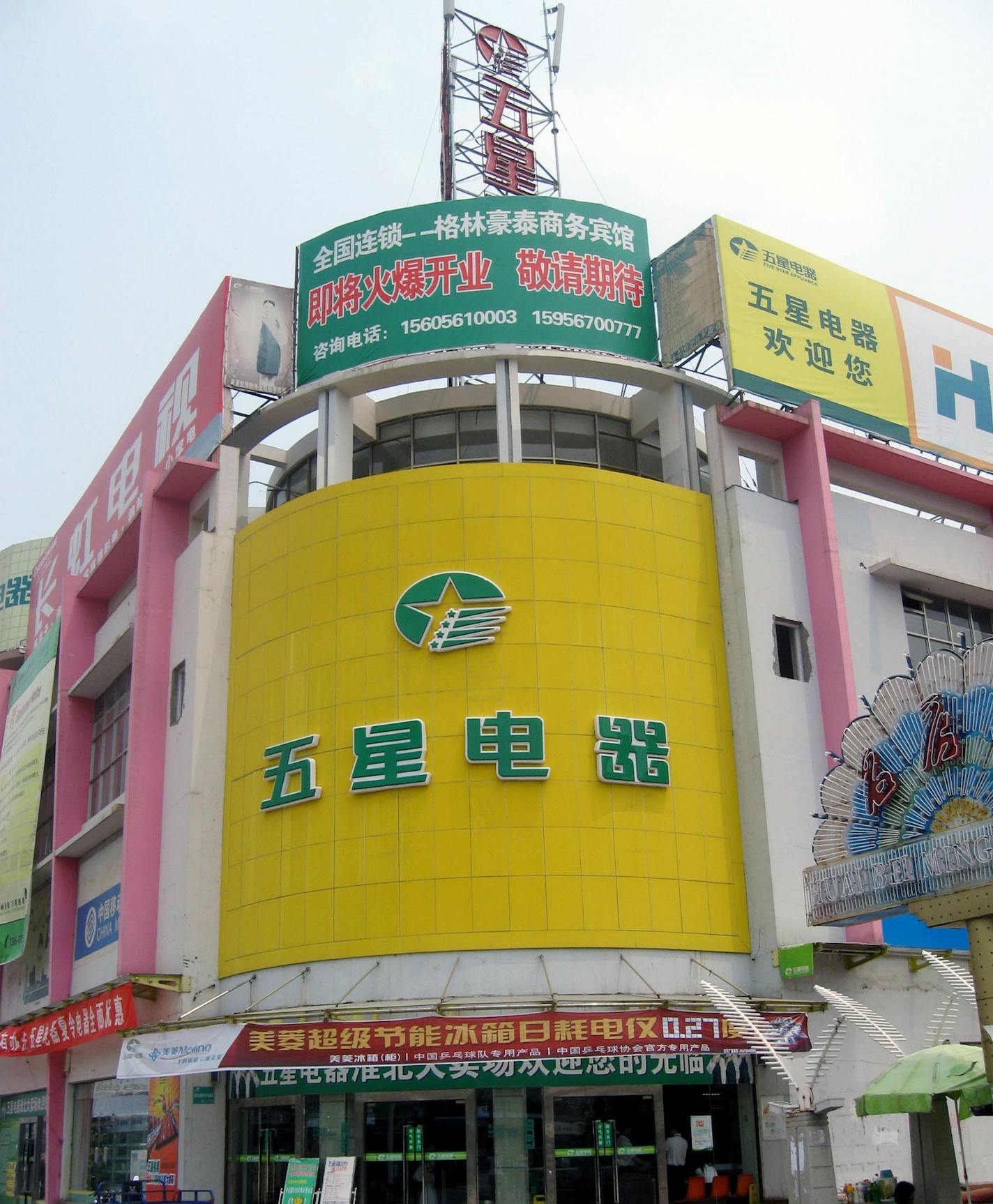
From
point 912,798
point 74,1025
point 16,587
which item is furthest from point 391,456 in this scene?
point 16,587

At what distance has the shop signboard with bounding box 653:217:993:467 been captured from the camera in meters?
27.9

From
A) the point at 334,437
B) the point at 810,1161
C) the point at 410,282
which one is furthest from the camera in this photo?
the point at 410,282

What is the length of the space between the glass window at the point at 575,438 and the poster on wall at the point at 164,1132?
49.4ft

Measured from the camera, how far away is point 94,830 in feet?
103

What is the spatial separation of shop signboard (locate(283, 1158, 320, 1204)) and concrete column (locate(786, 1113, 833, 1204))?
28.9ft

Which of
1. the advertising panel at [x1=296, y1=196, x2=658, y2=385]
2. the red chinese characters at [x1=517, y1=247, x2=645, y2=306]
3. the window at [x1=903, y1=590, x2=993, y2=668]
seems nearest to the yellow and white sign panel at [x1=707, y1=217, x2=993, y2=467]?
the red chinese characters at [x1=517, y1=247, x2=645, y2=306]

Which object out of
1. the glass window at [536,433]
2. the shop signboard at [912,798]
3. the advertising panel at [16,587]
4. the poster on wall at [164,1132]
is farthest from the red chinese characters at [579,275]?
the advertising panel at [16,587]

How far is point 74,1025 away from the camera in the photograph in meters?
28.3

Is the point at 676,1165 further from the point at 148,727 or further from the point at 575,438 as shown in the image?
the point at 575,438

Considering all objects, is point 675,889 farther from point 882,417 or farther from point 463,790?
point 882,417

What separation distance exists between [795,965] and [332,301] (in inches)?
664

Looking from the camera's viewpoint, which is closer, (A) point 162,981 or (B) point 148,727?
(A) point 162,981

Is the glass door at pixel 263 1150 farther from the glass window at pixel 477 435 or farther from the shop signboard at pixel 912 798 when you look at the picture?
the glass window at pixel 477 435

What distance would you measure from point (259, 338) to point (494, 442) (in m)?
5.90
